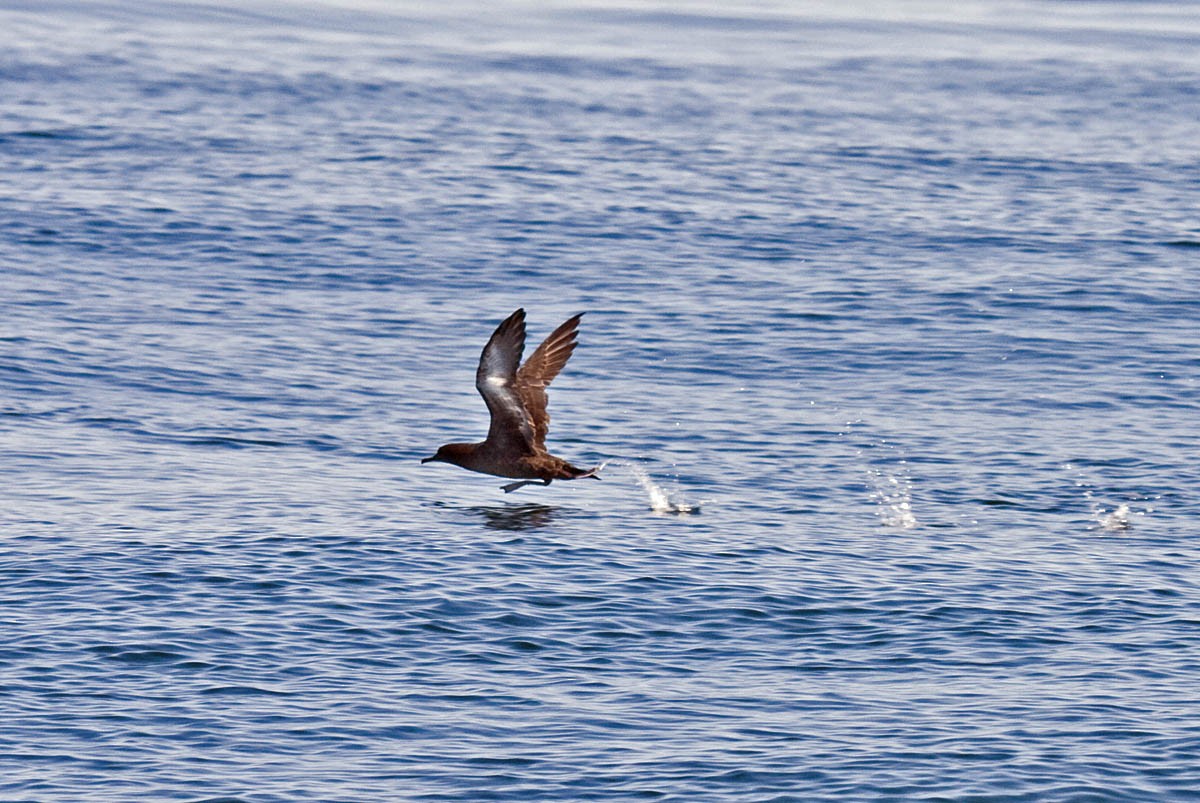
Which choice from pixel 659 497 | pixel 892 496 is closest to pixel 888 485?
pixel 892 496

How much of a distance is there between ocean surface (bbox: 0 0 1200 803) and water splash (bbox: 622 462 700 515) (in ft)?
0.34

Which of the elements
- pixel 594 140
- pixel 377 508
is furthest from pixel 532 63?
pixel 377 508

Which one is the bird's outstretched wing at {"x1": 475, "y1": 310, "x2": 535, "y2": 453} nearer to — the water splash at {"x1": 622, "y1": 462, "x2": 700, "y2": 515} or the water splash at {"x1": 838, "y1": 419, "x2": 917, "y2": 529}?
the water splash at {"x1": 622, "y1": 462, "x2": 700, "y2": 515}

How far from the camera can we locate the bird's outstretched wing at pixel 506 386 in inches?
965

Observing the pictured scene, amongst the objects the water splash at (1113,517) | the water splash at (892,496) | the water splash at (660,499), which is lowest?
the water splash at (660,499)

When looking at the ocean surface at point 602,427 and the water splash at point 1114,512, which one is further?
the water splash at point 1114,512

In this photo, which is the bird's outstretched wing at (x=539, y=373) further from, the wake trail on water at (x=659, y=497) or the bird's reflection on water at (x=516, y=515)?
the wake trail on water at (x=659, y=497)

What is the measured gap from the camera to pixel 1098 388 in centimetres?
3844

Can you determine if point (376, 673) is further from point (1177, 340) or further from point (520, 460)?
point (1177, 340)

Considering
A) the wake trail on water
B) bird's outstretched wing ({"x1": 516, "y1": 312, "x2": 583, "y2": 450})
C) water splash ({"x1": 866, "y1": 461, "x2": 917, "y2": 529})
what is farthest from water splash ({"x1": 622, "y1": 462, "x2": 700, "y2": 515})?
bird's outstretched wing ({"x1": 516, "y1": 312, "x2": 583, "y2": 450})

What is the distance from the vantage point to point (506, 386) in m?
25.3

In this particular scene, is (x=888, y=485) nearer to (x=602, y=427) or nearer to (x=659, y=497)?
(x=659, y=497)

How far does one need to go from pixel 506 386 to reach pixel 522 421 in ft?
1.87

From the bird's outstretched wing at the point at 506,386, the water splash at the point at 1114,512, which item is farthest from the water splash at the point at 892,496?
the bird's outstretched wing at the point at 506,386
